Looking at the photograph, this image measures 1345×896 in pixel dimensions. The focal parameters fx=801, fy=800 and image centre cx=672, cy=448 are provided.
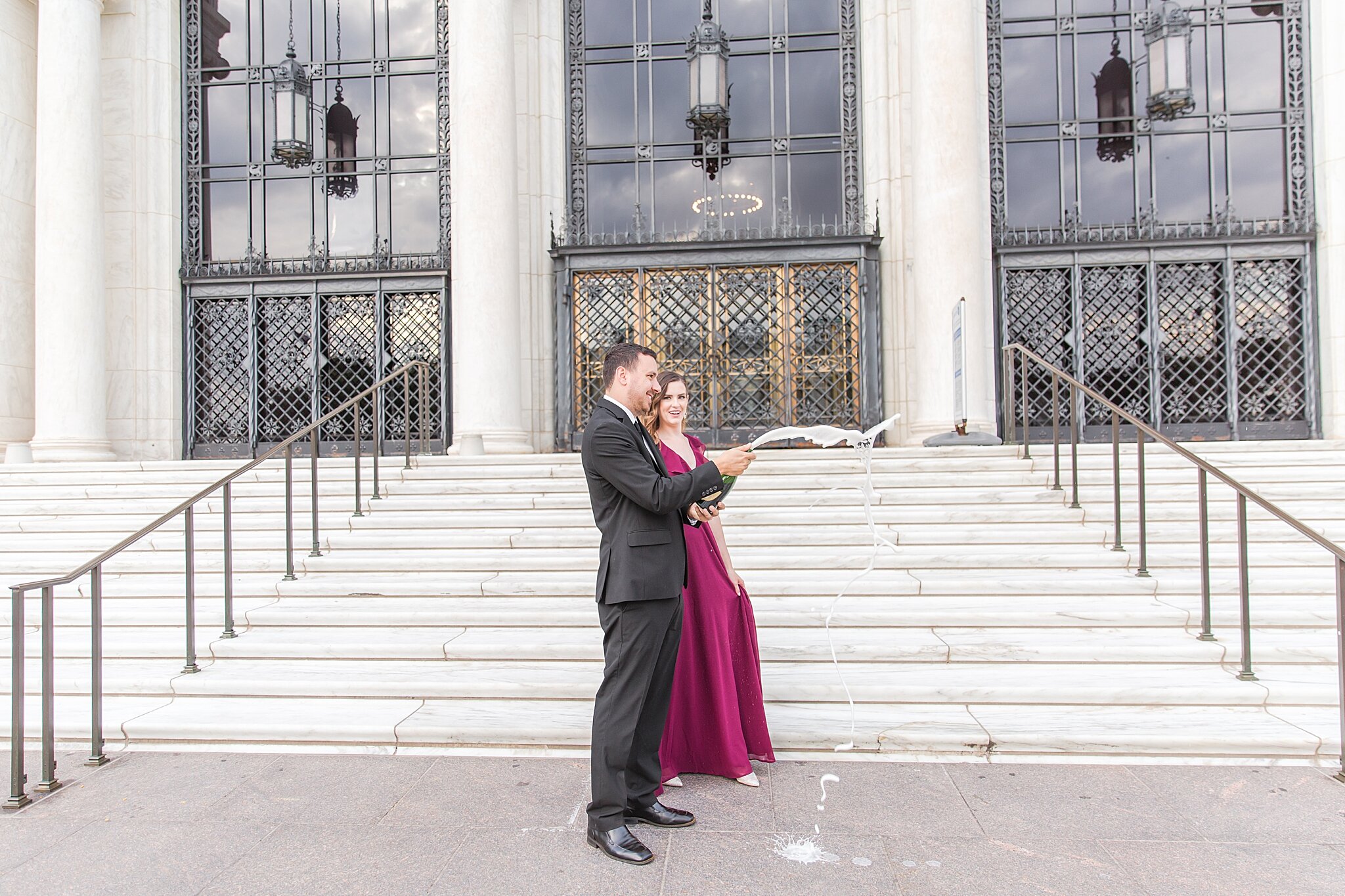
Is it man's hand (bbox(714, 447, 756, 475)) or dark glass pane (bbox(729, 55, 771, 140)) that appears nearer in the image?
man's hand (bbox(714, 447, 756, 475))

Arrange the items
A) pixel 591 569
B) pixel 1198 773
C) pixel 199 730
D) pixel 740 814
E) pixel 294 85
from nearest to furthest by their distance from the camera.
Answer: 1. pixel 740 814
2. pixel 1198 773
3. pixel 199 730
4. pixel 591 569
5. pixel 294 85

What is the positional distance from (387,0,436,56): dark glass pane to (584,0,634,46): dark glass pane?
2.51m

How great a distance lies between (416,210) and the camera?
507 inches

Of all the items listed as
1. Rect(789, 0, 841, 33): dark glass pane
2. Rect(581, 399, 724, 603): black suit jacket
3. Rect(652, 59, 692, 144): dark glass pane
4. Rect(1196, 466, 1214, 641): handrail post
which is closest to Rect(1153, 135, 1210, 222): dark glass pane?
Rect(789, 0, 841, 33): dark glass pane

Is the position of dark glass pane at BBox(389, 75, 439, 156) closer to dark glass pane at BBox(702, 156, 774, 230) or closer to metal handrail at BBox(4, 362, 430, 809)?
dark glass pane at BBox(702, 156, 774, 230)

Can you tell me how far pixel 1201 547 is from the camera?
208 inches

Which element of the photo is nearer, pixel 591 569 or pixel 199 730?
pixel 199 730

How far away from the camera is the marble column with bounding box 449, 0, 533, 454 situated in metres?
10.8

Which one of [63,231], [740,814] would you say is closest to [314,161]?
[63,231]

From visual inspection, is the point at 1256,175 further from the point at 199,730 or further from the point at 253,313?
the point at 253,313

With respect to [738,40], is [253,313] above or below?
below

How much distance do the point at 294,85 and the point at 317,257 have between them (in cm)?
258

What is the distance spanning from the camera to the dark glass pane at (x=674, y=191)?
1245 centimetres

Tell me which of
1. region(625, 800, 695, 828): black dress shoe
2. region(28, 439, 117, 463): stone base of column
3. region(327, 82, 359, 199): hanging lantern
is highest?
region(327, 82, 359, 199): hanging lantern
